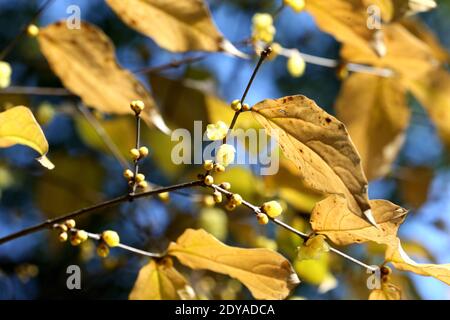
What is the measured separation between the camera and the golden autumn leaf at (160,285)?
0.88m

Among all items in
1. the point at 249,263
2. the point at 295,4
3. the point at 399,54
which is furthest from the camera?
the point at 399,54

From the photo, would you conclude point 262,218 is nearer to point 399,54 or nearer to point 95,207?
point 95,207

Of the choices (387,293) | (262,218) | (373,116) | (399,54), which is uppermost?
(399,54)

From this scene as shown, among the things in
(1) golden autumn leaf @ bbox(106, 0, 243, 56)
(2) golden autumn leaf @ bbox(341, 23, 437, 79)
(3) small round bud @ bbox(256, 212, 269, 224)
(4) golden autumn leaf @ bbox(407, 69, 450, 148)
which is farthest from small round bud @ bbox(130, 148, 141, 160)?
(4) golden autumn leaf @ bbox(407, 69, 450, 148)

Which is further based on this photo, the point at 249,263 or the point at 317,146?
the point at 249,263

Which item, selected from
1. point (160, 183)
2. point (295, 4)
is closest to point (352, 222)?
point (295, 4)

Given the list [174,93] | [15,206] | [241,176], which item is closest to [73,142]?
[15,206]

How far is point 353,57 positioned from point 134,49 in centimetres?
90

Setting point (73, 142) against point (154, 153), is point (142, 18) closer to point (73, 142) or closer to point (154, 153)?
point (154, 153)

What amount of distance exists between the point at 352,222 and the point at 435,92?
63cm

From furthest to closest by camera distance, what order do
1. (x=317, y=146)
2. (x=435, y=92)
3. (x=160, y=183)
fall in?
(x=160, y=183) → (x=435, y=92) → (x=317, y=146)

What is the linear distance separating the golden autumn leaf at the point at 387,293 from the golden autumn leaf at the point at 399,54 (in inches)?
17.7

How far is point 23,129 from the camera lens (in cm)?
74

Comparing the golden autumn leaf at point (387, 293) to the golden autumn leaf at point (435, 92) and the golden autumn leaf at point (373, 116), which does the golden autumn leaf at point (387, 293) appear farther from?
the golden autumn leaf at point (435, 92)
